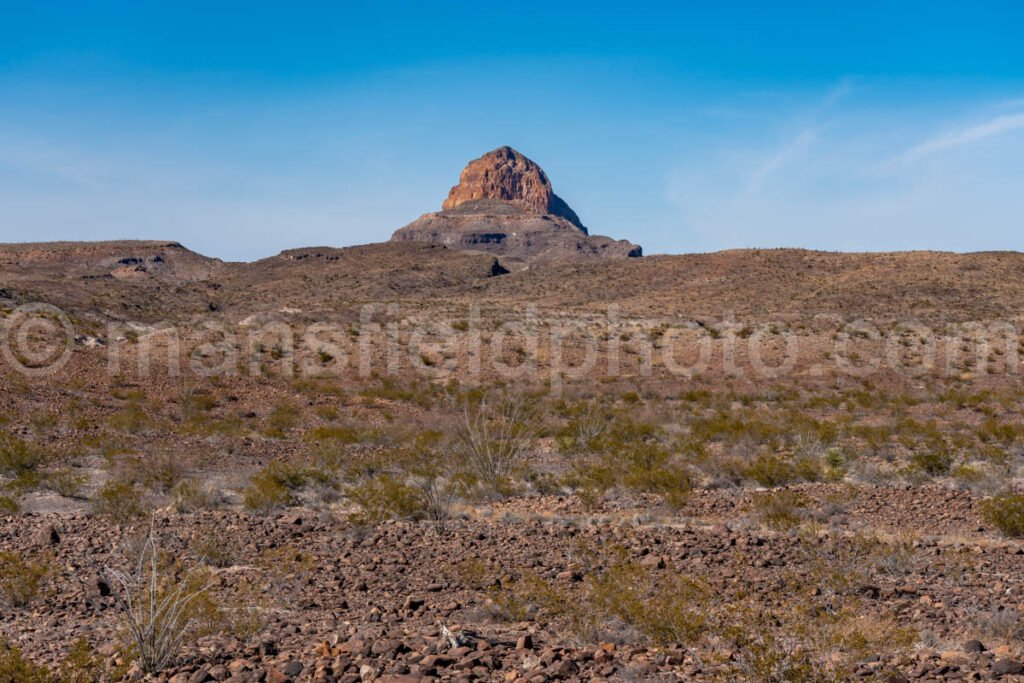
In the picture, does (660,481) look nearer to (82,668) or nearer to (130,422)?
(82,668)

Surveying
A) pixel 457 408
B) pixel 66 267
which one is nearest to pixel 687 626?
pixel 457 408

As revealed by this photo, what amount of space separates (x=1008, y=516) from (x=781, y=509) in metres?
2.77

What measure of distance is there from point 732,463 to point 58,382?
2056 cm

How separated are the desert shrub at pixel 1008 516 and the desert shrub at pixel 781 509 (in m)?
2.30

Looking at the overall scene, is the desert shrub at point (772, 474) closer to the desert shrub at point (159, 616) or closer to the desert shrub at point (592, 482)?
the desert shrub at point (592, 482)

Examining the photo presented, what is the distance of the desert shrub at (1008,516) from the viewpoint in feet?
33.8

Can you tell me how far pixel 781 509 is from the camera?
11.2 metres

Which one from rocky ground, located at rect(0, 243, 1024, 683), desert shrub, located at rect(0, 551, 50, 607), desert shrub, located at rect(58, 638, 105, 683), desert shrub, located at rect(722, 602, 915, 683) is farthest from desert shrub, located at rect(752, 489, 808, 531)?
desert shrub, located at rect(0, 551, 50, 607)

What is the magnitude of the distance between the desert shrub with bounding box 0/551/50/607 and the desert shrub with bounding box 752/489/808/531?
8.49 meters

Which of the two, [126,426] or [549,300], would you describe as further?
[549,300]

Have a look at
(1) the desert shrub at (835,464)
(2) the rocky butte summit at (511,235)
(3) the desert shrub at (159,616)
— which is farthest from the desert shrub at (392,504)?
(2) the rocky butte summit at (511,235)

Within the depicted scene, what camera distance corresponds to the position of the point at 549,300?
7456 cm

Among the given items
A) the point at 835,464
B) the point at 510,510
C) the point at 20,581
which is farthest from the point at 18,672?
the point at 835,464

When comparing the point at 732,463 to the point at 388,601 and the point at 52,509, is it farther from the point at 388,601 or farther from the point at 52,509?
the point at 52,509
